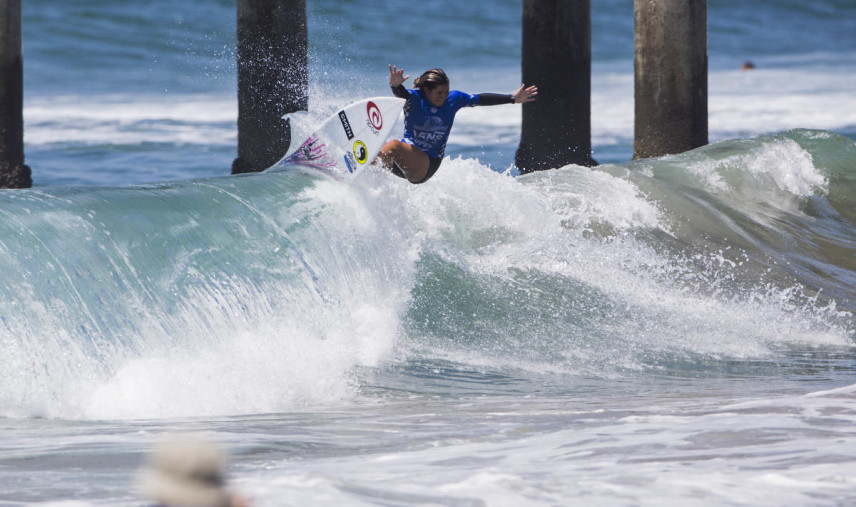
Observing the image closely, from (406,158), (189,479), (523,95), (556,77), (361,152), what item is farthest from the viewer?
(556,77)

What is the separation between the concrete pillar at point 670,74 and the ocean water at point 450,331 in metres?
0.43

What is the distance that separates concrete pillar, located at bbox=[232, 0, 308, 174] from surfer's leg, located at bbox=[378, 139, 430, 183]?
9.36 feet

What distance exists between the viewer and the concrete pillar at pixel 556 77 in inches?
431

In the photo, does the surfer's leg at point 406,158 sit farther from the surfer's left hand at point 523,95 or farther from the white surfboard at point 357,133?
the surfer's left hand at point 523,95

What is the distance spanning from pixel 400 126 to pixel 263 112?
2899mm

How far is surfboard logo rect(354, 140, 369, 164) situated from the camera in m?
7.70

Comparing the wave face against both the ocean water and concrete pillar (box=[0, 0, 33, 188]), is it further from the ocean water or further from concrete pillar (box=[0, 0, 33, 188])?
concrete pillar (box=[0, 0, 33, 188])

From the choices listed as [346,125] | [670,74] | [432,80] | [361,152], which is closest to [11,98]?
[346,125]

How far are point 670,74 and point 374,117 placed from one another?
12.8 ft

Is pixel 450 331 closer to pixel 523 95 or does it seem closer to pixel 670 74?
pixel 523 95

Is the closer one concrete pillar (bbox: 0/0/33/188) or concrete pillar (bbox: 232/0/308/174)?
concrete pillar (bbox: 232/0/308/174)

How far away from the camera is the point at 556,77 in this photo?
11.0 meters

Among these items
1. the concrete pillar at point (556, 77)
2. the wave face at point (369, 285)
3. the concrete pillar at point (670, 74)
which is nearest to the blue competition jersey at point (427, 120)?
the wave face at point (369, 285)

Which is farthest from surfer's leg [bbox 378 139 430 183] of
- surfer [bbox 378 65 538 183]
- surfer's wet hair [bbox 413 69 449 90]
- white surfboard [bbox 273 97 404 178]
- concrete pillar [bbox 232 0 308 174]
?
concrete pillar [bbox 232 0 308 174]
